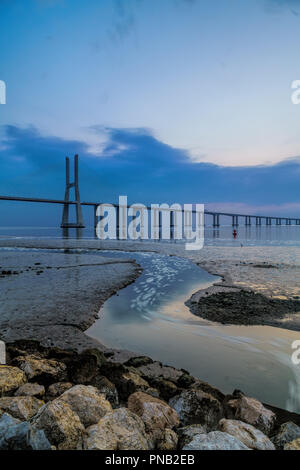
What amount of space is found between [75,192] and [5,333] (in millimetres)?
75924

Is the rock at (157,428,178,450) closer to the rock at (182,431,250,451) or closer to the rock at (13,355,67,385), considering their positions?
the rock at (182,431,250,451)

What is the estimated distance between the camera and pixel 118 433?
1.93 metres

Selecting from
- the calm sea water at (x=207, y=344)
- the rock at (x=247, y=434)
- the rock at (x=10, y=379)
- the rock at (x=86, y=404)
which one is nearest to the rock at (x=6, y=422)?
the rock at (x=86, y=404)

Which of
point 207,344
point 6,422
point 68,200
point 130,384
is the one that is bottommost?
point 207,344

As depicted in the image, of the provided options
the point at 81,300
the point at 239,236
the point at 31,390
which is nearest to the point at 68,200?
the point at 239,236

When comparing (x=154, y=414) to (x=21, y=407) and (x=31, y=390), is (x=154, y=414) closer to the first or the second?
(x=21, y=407)

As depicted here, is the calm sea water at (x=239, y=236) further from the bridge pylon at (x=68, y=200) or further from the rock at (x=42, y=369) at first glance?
the rock at (x=42, y=369)

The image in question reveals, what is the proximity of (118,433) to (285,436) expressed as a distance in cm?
131

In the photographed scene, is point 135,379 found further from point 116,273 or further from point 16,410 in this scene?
point 116,273

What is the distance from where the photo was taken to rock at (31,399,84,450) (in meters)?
1.88

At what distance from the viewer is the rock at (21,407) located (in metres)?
2.12

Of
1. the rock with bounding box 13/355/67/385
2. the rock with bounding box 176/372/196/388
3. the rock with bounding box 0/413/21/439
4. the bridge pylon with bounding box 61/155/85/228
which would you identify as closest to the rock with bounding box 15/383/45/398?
the rock with bounding box 13/355/67/385

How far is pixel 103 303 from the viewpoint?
711 centimetres
